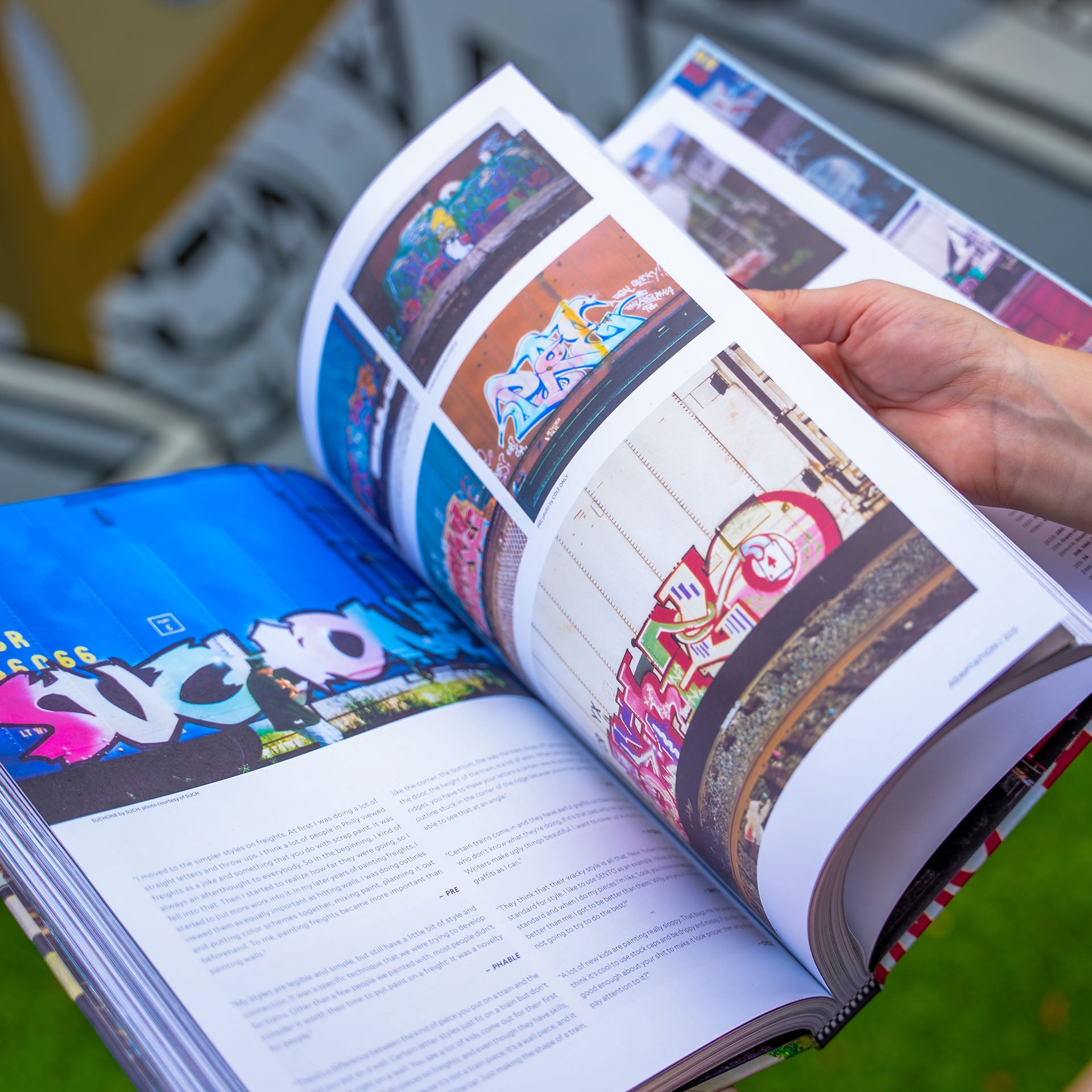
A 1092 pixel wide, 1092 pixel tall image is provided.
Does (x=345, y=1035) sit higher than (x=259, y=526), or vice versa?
(x=259, y=526)

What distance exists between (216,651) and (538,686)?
20 centimetres

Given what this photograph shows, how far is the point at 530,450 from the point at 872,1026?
0.82 m

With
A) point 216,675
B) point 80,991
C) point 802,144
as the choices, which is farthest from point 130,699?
point 802,144

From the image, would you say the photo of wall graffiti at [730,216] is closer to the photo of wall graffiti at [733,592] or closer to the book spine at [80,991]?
the photo of wall graffiti at [733,592]

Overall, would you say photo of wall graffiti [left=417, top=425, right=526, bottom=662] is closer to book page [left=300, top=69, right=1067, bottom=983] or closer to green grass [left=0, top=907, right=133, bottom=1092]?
book page [left=300, top=69, right=1067, bottom=983]

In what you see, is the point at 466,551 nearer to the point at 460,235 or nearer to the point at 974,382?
the point at 460,235

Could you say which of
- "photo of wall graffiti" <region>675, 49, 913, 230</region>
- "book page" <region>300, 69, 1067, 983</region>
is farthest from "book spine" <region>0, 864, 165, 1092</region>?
"photo of wall graffiti" <region>675, 49, 913, 230</region>

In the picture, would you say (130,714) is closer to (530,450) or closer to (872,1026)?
(530,450)

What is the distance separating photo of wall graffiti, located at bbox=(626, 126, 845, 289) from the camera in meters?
0.61

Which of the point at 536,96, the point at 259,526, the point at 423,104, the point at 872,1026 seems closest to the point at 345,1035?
the point at 259,526

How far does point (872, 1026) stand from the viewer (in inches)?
37.4

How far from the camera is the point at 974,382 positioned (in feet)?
1.81

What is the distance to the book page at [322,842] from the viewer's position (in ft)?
1.30

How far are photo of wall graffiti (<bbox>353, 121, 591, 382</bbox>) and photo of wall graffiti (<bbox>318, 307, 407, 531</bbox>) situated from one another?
0.08 feet
